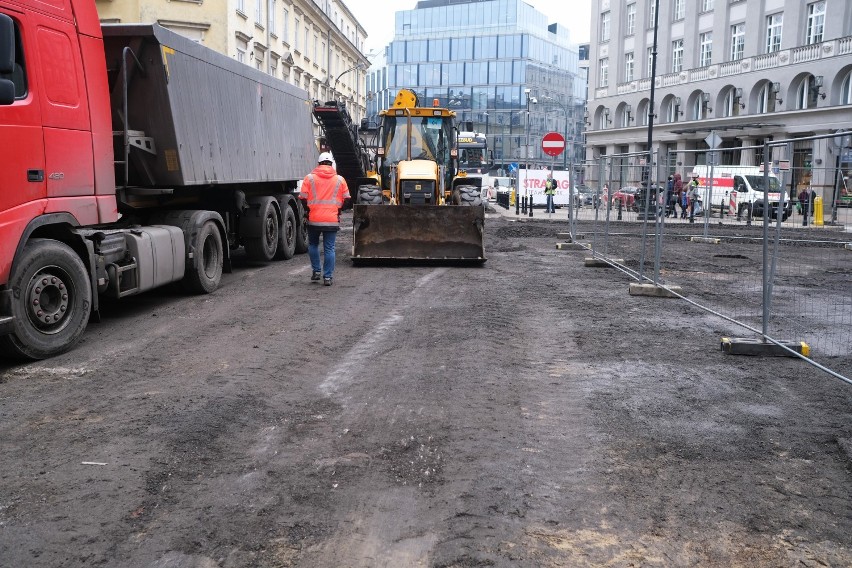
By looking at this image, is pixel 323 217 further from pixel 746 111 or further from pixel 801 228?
pixel 746 111

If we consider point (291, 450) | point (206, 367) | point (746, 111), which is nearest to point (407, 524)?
point (291, 450)

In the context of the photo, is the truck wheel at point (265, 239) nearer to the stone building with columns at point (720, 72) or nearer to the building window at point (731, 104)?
the stone building with columns at point (720, 72)

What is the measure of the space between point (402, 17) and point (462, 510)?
101 m

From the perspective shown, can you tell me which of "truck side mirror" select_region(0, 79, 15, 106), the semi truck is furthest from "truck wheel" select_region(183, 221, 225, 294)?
"truck side mirror" select_region(0, 79, 15, 106)

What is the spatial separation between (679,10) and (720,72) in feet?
21.9

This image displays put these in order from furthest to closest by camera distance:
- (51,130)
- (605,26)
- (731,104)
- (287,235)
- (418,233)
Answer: (605,26) < (731,104) < (287,235) < (418,233) < (51,130)

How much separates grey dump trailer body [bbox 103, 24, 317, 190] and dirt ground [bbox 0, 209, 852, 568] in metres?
2.16

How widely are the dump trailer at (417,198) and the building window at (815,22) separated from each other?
108 feet

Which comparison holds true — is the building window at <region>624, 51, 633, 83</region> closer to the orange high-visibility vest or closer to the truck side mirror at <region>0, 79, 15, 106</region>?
the orange high-visibility vest

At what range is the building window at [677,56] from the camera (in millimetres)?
53406

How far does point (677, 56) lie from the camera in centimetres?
5388

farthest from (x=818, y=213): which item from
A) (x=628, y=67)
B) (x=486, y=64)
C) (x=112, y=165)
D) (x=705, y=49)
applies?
(x=486, y=64)

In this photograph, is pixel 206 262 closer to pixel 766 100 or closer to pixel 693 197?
pixel 693 197

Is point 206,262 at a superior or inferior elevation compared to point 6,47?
inferior
